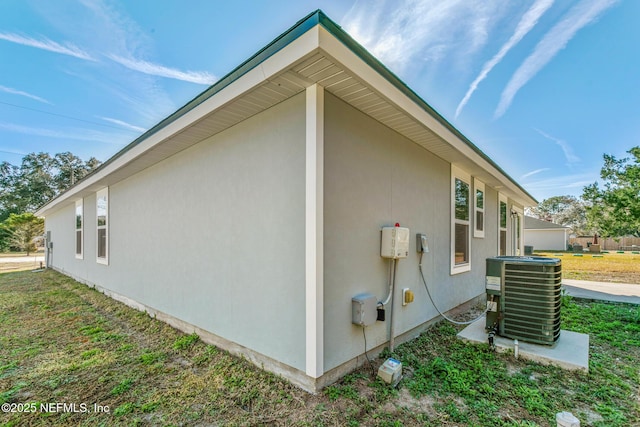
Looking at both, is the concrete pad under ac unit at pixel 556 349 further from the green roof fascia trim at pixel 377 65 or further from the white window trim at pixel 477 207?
the green roof fascia trim at pixel 377 65

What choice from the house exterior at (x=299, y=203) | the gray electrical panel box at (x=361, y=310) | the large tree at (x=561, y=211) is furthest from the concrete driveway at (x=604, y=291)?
the large tree at (x=561, y=211)

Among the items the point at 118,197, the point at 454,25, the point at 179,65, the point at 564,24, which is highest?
the point at 179,65

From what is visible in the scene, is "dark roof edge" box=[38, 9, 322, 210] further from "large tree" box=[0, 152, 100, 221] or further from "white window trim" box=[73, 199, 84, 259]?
"large tree" box=[0, 152, 100, 221]

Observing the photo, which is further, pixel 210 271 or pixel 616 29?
pixel 616 29

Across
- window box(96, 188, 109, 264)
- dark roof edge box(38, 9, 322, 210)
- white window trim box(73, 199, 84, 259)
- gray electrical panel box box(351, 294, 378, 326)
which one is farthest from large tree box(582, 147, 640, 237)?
white window trim box(73, 199, 84, 259)

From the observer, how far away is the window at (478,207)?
5.56 metres

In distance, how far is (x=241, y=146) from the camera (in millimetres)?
3068

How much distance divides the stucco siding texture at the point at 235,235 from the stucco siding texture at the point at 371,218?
26cm

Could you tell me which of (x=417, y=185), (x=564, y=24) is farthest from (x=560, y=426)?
(x=564, y=24)

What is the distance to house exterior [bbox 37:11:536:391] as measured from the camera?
7.50ft

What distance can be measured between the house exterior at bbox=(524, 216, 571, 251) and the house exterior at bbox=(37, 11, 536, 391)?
96.1 ft

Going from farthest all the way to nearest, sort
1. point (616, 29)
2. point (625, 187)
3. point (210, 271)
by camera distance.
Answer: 1. point (625, 187)
2. point (616, 29)
3. point (210, 271)

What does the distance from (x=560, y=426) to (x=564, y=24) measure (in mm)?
6916

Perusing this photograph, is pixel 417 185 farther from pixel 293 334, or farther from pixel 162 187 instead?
pixel 162 187
